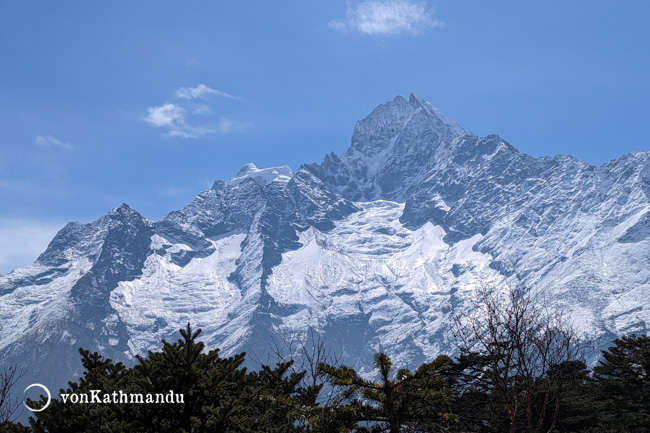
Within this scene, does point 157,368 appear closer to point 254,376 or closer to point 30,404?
point 30,404

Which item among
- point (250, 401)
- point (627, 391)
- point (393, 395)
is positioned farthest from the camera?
point (627, 391)

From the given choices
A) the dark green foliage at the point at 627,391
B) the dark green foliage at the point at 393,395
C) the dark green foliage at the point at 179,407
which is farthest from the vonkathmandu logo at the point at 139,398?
the dark green foliage at the point at 627,391

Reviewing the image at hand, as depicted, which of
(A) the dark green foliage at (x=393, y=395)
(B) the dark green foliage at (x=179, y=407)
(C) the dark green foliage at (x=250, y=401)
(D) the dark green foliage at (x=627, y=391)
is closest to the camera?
(A) the dark green foliage at (x=393, y=395)

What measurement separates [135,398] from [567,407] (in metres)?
25.6

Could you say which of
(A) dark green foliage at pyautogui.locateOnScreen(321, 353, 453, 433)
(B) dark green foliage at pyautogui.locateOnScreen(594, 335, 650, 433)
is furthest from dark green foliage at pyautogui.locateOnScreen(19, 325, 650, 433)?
(B) dark green foliage at pyautogui.locateOnScreen(594, 335, 650, 433)

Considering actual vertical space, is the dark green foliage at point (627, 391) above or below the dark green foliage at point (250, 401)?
above

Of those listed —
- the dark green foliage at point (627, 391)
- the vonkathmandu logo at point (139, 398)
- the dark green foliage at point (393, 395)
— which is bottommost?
the dark green foliage at point (393, 395)

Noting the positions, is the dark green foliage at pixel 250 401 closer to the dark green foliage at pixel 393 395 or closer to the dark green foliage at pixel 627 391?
the dark green foliage at pixel 393 395

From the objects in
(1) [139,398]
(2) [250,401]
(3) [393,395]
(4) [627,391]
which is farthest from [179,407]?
(4) [627,391]

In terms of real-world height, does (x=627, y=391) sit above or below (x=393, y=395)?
above

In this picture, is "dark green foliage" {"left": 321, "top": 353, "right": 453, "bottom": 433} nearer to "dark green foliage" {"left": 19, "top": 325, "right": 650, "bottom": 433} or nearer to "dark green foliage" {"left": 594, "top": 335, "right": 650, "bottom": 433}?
"dark green foliage" {"left": 19, "top": 325, "right": 650, "bottom": 433}

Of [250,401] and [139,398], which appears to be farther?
[250,401]

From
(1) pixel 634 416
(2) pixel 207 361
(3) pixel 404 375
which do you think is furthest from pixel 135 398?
(1) pixel 634 416

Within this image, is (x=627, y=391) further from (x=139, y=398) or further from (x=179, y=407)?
(x=139, y=398)
